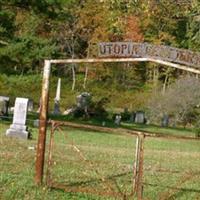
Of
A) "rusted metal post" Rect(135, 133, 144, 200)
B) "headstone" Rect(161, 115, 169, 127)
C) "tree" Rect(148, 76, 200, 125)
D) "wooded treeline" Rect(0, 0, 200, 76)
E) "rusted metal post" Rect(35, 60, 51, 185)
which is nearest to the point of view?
"rusted metal post" Rect(135, 133, 144, 200)

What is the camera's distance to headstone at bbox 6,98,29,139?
20.1 metres

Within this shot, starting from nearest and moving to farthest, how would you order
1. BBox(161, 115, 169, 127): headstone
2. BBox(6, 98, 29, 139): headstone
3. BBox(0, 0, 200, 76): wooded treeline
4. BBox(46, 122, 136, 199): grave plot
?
BBox(46, 122, 136, 199): grave plot
BBox(0, 0, 200, 76): wooded treeline
BBox(6, 98, 29, 139): headstone
BBox(161, 115, 169, 127): headstone

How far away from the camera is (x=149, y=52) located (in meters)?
9.84

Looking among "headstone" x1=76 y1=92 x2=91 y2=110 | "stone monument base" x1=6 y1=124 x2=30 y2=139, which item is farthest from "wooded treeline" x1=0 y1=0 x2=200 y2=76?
"stone monument base" x1=6 y1=124 x2=30 y2=139

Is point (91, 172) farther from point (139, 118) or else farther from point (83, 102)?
point (139, 118)

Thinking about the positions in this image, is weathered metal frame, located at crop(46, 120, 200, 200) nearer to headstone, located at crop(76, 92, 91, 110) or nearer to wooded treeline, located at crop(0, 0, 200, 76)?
wooded treeline, located at crop(0, 0, 200, 76)

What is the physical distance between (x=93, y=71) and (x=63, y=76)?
417 cm

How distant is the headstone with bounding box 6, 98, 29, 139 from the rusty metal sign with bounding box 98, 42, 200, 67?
413 inches

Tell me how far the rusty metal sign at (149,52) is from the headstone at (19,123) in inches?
413

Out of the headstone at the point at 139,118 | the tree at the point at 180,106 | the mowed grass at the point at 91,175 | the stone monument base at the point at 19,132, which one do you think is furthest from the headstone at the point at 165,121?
the mowed grass at the point at 91,175

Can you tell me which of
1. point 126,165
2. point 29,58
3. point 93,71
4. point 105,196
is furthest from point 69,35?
point 105,196

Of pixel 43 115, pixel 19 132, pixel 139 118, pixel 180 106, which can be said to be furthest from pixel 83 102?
pixel 43 115

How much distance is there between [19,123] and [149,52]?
11.2m

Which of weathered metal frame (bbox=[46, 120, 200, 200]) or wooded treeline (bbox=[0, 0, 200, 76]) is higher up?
wooded treeline (bbox=[0, 0, 200, 76])
